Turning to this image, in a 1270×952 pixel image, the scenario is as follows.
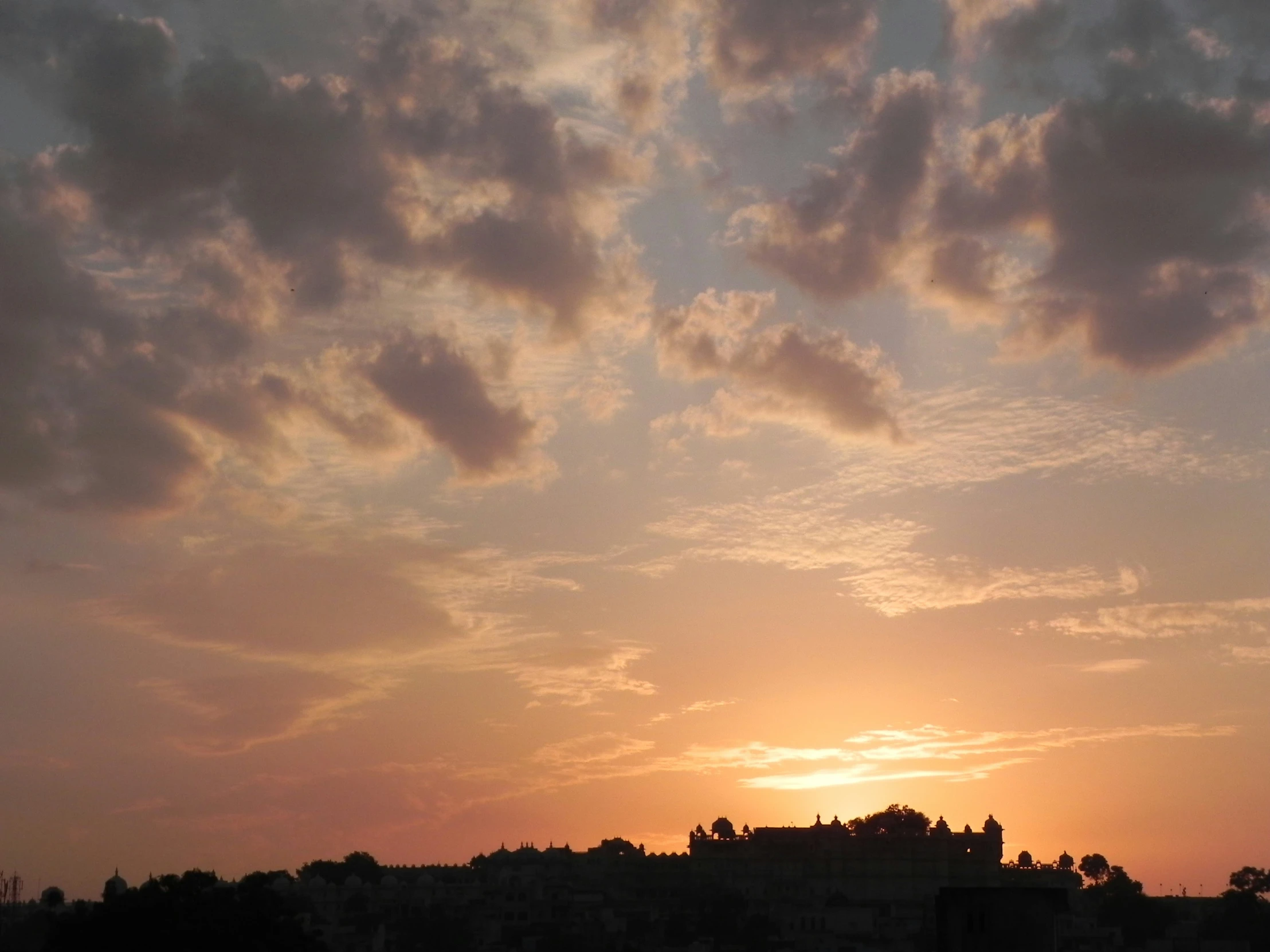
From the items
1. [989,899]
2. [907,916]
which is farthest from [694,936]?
[989,899]

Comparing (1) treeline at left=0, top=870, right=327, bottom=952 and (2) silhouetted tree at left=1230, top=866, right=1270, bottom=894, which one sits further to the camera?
(2) silhouetted tree at left=1230, top=866, right=1270, bottom=894

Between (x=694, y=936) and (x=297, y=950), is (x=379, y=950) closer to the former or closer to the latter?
(x=694, y=936)

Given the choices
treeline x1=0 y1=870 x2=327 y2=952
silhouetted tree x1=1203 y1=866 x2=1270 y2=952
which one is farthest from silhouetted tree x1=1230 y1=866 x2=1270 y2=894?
treeline x1=0 y1=870 x2=327 y2=952

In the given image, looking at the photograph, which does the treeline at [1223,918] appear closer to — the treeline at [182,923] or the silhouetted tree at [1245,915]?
the silhouetted tree at [1245,915]

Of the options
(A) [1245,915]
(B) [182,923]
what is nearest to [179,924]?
(B) [182,923]

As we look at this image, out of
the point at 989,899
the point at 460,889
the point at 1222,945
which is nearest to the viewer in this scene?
the point at 989,899

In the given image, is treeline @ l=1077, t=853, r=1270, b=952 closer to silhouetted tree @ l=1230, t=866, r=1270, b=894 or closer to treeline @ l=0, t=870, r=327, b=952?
silhouetted tree @ l=1230, t=866, r=1270, b=894

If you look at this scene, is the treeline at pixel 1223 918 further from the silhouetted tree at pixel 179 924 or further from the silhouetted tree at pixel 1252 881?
the silhouetted tree at pixel 179 924

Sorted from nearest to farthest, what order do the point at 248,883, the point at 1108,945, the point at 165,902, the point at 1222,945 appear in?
the point at 165,902 → the point at 248,883 → the point at 1222,945 → the point at 1108,945

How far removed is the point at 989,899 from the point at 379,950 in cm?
11757

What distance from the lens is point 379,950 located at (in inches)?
6752

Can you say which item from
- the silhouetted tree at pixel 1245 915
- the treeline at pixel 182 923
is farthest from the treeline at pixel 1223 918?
the treeline at pixel 182 923

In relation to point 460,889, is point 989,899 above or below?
below

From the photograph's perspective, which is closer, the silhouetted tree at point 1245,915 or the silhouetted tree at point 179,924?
the silhouetted tree at point 179,924
